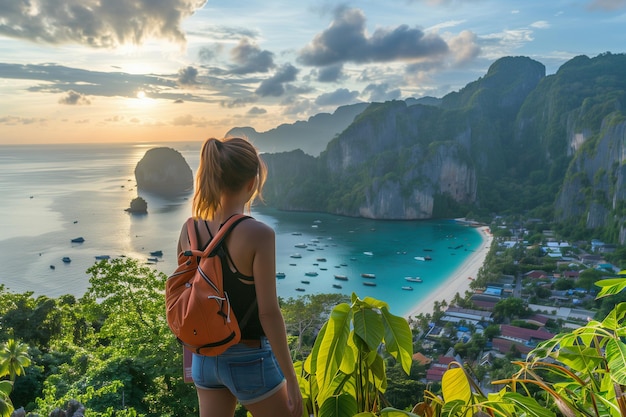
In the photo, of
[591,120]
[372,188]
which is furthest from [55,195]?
[591,120]

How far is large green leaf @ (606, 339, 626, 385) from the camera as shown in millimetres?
449

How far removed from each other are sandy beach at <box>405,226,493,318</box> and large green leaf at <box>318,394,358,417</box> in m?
17.4

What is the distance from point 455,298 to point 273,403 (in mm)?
19456

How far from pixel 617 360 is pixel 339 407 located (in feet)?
1.06

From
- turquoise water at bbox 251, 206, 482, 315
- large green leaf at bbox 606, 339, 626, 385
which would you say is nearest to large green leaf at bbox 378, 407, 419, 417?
large green leaf at bbox 606, 339, 626, 385

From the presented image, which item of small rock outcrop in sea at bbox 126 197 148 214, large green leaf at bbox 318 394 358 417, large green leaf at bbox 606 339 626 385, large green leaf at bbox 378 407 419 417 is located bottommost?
small rock outcrop in sea at bbox 126 197 148 214

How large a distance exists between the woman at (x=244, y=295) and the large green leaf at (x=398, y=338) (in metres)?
0.25

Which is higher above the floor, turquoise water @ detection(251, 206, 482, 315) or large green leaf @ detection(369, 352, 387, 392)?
large green leaf @ detection(369, 352, 387, 392)

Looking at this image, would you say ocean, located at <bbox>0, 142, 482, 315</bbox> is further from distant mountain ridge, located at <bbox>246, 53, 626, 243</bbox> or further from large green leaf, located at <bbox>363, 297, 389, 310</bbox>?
large green leaf, located at <bbox>363, 297, 389, 310</bbox>

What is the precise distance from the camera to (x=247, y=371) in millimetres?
837

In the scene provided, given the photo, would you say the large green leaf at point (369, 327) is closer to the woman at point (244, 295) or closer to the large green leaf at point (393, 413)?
the large green leaf at point (393, 413)

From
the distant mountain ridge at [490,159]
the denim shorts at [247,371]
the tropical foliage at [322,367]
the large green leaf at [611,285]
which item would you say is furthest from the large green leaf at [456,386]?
the distant mountain ridge at [490,159]

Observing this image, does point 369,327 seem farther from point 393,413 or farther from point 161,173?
point 161,173

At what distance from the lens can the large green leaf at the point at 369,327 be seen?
1.80 ft
